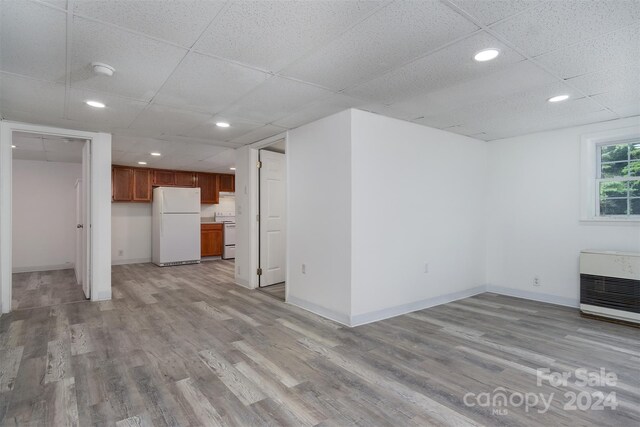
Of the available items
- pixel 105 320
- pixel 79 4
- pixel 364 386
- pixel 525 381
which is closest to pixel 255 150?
pixel 105 320

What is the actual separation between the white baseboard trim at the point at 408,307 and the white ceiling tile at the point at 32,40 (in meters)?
3.20

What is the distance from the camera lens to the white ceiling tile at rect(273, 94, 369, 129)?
306cm

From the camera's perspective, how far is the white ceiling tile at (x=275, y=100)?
2.76m

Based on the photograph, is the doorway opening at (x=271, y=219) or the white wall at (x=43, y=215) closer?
the doorway opening at (x=271, y=219)

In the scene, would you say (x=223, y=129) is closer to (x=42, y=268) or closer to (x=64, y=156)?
(x=64, y=156)

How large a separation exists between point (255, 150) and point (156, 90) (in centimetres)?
224

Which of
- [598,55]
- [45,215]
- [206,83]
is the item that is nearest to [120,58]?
[206,83]

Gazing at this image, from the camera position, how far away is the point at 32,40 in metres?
2.00

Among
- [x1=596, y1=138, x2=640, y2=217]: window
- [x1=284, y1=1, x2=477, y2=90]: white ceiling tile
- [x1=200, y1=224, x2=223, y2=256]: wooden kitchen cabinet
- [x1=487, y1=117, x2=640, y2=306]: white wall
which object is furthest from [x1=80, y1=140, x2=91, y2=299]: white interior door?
[x1=596, y1=138, x2=640, y2=217]: window

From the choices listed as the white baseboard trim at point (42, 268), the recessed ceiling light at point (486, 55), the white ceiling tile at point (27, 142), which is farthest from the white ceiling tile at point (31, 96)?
the white baseboard trim at point (42, 268)

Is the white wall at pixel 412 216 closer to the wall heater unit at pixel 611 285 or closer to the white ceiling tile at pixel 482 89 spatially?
the white ceiling tile at pixel 482 89

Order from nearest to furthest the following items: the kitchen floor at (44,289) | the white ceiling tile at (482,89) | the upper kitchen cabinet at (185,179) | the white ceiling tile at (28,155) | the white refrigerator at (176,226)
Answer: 1. the white ceiling tile at (482,89)
2. the kitchen floor at (44,289)
3. the white ceiling tile at (28,155)
4. the white refrigerator at (176,226)
5. the upper kitchen cabinet at (185,179)

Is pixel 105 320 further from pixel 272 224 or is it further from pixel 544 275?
pixel 544 275

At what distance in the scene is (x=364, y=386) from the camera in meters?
2.18
